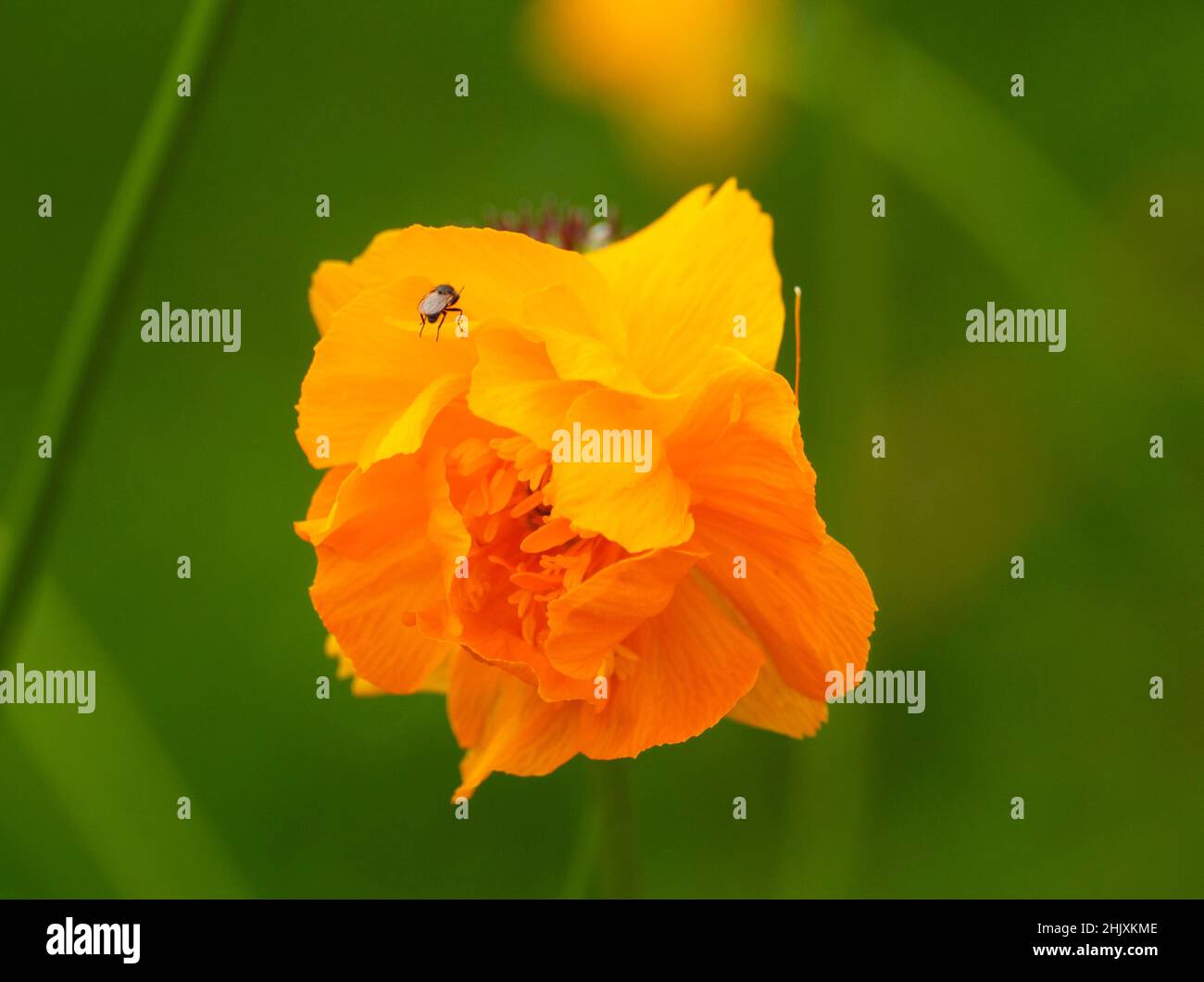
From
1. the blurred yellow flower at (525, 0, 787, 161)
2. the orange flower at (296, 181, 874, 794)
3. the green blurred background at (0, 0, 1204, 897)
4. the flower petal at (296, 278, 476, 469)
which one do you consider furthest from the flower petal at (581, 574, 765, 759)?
the blurred yellow flower at (525, 0, 787, 161)

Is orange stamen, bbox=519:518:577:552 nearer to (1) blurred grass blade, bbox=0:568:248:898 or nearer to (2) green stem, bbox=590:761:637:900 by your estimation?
(2) green stem, bbox=590:761:637:900

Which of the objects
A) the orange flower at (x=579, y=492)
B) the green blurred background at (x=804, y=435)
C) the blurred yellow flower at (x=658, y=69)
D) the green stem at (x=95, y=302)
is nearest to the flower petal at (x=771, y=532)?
the orange flower at (x=579, y=492)

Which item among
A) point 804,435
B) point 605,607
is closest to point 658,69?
point 804,435

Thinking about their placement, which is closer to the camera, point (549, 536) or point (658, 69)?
point (549, 536)

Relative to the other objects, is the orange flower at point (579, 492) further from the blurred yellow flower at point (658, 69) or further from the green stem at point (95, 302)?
the blurred yellow flower at point (658, 69)

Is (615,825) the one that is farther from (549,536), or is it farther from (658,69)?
(658,69)
